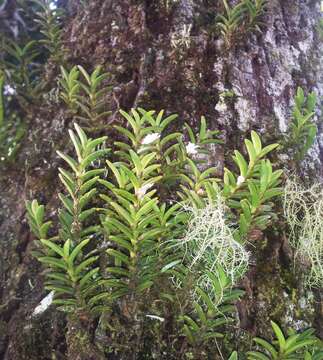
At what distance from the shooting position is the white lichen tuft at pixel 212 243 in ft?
3.11

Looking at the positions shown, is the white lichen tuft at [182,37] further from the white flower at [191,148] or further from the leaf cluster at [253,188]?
the leaf cluster at [253,188]

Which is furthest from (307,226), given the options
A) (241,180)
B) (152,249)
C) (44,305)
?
(44,305)

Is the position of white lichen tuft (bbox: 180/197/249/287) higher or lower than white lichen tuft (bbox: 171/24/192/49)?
A: lower

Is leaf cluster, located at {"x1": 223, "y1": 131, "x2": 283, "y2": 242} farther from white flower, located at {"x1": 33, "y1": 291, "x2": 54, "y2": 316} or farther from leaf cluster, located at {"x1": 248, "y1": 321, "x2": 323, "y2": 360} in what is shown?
white flower, located at {"x1": 33, "y1": 291, "x2": 54, "y2": 316}

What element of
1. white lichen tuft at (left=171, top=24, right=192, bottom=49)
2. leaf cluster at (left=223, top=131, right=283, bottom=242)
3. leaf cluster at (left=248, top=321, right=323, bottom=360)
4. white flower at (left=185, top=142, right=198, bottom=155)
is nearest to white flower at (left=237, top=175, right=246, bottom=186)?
leaf cluster at (left=223, top=131, right=283, bottom=242)

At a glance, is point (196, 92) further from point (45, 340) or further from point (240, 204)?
point (45, 340)

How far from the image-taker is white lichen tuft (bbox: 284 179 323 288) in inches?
43.8

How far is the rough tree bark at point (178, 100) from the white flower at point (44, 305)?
0.05ft

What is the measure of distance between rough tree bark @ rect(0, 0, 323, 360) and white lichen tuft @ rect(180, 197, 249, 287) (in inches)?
6.2

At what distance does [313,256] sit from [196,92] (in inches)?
22.2

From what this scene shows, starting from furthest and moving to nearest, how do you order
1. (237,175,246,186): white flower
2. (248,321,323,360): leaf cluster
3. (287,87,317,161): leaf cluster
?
(287,87,317,161): leaf cluster
(237,175,246,186): white flower
(248,321,323,360): leaf cluster

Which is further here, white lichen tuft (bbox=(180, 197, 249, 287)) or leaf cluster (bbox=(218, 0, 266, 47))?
leaf cluster (bbox=(218, 0, 266, 47))

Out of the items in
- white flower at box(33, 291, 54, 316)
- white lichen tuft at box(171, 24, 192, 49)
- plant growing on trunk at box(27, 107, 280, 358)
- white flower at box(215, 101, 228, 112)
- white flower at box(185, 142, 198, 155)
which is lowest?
white flower at box(33, 291, 54, 316)

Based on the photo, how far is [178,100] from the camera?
133 cm
